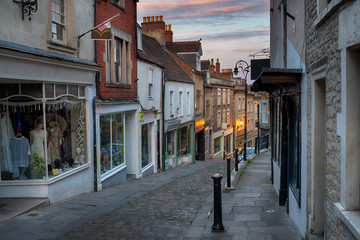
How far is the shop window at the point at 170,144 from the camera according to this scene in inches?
898

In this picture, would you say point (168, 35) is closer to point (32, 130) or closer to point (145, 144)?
point (145, 144)

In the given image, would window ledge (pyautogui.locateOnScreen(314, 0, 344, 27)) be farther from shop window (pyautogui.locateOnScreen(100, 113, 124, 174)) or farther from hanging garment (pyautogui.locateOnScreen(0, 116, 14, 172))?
shop window (pyautogui.locateOnScreen(100, 113, 124, 174))

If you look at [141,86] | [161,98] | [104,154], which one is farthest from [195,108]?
[104,154]

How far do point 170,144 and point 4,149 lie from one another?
14988 mm

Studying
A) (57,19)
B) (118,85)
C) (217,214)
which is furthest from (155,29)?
(217,214)

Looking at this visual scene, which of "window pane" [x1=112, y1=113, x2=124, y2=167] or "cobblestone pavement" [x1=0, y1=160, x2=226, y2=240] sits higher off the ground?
"window pane" [x1=112, y1=113, x2=124, y2=167]

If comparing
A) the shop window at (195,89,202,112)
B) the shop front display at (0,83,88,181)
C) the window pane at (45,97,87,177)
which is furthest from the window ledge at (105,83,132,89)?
the shop window at (195,89,202,112)

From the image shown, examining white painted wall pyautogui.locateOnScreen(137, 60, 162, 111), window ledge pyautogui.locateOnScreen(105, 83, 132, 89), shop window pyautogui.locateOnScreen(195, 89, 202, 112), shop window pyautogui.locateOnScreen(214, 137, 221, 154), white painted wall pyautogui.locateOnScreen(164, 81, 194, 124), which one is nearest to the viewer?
window ledge pyautogui.locateOnScreen(105, 83, 132, 89)

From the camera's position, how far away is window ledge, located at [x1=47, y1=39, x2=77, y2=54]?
9079 millimetres

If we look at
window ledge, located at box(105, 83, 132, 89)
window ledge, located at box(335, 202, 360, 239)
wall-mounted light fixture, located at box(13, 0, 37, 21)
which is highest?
wall-mounted light fixture, located at box(13, 0, 37, 21)

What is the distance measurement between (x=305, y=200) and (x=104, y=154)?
798 cm

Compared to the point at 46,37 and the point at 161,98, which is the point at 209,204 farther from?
the point at 161,98

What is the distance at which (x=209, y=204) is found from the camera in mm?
10039

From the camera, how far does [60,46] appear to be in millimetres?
9570
